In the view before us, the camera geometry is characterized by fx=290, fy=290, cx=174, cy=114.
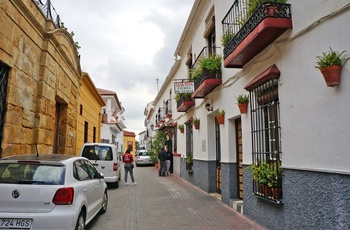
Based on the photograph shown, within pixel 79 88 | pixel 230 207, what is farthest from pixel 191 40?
pixel 230 207

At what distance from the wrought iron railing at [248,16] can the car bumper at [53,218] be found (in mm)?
4411

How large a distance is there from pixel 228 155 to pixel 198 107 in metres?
3.97

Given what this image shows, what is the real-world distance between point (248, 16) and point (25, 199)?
505cm

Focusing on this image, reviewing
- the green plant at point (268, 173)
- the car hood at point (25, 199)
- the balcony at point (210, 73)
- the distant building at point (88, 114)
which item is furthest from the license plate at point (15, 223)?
the distant building at point (88, 114)

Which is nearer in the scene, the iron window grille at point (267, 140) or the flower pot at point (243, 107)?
the iron window grille at point (267, 140)

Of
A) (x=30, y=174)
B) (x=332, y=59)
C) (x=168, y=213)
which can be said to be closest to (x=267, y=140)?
(x=332, y=59)

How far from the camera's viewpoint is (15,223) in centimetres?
400

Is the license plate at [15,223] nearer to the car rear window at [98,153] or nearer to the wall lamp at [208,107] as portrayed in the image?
the wall lamp at [208,107]

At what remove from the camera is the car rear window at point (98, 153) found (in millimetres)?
10742

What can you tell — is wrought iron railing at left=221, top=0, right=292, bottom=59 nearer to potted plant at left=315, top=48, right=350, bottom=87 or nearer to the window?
the window

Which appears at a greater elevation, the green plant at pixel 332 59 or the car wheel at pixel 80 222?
the green plant at pixel 332 59

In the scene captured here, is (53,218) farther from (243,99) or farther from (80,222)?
(243,99)

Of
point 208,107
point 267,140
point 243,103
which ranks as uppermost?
point 208,107

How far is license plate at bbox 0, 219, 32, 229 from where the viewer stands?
13.1 feet
